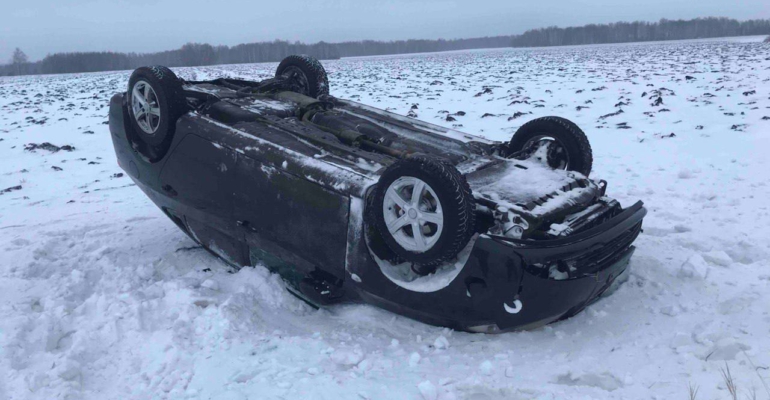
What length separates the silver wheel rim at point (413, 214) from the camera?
9.59ft

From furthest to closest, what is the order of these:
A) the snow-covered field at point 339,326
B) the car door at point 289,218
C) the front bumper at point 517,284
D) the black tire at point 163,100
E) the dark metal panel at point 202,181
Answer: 1. the black tire at point 163,100
2. the dark metal panel at point 202,181
3. the car door at point 289,218
4. the front bumper at point 517,284
5. the snow-covered field at point 339,326

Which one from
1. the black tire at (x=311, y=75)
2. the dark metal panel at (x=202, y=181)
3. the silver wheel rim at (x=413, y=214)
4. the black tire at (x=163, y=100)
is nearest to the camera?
the silver wheel rim at (x=413, y=214)

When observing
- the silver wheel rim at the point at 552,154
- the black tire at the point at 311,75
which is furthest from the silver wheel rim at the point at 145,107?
the silver wheel rim at the point at 552,154

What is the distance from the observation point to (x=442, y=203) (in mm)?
2807

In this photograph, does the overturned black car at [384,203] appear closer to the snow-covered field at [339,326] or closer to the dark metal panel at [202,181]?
the dark metal panel at [202,181]

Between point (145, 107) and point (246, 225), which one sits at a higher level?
point (145, 107)

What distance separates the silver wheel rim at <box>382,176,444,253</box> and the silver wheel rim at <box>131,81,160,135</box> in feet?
7.95

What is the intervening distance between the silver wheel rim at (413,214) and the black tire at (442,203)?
0.09 ft

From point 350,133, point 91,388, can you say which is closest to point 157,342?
point 91,388

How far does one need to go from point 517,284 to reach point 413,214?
2.28 feet

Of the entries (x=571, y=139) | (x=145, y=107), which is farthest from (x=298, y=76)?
(x=571, y=139)

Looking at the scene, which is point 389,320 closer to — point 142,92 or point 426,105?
point 142,92

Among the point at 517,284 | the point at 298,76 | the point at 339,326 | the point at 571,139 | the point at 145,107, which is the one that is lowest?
the point at 339,326

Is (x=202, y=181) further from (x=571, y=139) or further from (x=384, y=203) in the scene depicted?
(x=571, y=139)
